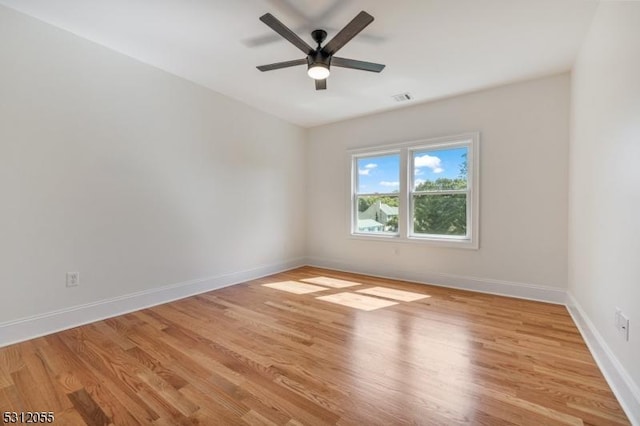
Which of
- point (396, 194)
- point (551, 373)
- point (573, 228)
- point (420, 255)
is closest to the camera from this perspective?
point (551, 373)

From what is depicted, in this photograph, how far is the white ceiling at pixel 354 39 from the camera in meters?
2.15

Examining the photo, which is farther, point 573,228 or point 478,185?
point 478,185

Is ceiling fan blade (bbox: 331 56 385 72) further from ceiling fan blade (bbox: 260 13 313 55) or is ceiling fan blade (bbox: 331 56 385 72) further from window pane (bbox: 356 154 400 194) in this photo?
window pane (bbox: 356 154 400 194)

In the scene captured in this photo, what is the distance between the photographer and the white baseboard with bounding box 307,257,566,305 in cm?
322

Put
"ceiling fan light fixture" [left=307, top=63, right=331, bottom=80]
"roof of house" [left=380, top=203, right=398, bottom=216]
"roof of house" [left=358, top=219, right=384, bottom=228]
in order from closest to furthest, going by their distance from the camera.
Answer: "ceiling fan light fixture" [left=307, top=63, right=331, bottom=80]
"roof of house" [left=380, top=203, right=398, bottom=216]
"roof of house" [left=358, top=219, right=384, bottom=228]

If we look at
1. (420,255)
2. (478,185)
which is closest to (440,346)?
(420,255)

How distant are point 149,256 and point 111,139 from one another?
1273 mm

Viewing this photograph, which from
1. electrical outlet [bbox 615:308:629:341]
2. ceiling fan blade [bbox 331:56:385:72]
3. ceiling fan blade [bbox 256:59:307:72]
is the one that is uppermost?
ceiling fan blade [bbox 256:59:307:72]

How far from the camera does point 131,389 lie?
1669 mm

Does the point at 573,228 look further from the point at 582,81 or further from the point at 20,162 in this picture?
the point at 20,162

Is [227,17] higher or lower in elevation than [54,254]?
higher

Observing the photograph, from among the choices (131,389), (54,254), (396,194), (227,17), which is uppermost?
(227,17)

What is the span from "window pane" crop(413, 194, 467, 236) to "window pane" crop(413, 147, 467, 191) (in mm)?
150

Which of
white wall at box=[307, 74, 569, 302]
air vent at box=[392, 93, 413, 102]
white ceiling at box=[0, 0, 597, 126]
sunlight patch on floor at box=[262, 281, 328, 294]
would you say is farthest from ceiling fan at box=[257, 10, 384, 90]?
sunlight patch on floor at box=[262, 281, 328, 294]
